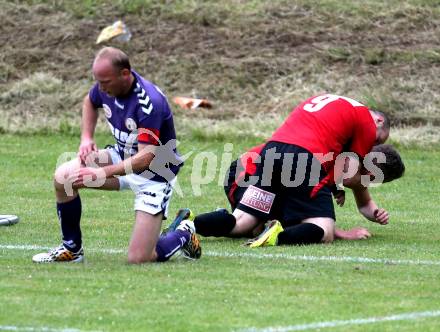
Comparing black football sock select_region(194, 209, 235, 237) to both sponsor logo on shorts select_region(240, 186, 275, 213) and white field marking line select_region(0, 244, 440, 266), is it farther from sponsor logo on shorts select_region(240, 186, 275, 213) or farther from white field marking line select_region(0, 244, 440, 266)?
white field marking line select_region(0, 244, 440, 266)

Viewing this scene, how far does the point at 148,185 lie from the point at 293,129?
222cm

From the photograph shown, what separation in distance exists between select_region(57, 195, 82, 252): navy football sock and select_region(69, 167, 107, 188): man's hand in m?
0.20

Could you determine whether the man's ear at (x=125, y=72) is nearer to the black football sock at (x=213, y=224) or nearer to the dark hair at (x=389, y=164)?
the black football sock at (x=213, y=224)

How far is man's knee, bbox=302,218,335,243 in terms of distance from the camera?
34.7 feet

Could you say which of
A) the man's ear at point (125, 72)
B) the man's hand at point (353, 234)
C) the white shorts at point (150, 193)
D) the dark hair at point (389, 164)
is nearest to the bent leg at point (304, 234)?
the man's hand at point (353, 234)

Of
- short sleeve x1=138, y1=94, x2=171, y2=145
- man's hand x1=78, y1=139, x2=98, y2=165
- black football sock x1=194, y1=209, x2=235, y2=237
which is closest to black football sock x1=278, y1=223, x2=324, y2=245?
black football sock x1=194, y1=209, x2=235, y2=237

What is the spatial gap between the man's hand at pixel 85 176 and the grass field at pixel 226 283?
2.09 ft

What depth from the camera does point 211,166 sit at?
16.6m

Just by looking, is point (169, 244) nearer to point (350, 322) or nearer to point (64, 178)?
point (64, 178)

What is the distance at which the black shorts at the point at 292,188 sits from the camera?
1067 centimetres

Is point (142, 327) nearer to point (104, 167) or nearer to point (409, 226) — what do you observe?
point (104, 167)

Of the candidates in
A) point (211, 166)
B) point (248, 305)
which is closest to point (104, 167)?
point (248, 305)

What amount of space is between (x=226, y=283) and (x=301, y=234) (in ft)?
7.49

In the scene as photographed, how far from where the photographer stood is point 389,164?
11.0 metres
